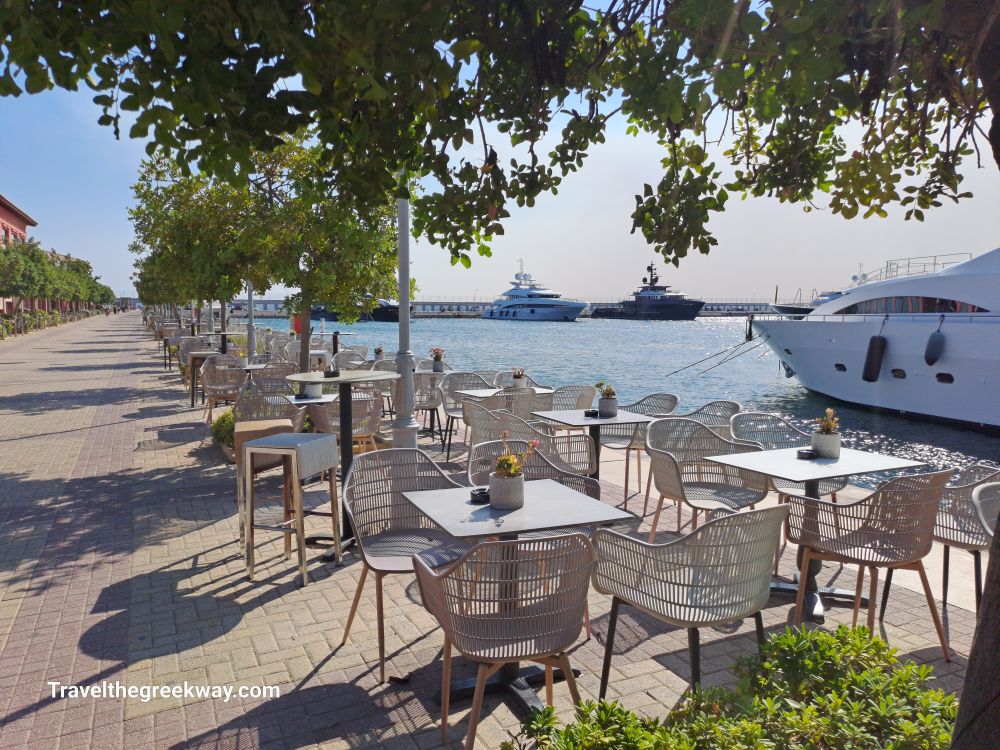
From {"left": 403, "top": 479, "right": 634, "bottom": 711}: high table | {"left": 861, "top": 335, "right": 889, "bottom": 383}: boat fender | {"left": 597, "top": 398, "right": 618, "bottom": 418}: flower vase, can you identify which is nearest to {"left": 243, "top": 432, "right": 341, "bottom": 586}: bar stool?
{"left": 403, "top": 479, "right": 634, "bottom": 711}: high table

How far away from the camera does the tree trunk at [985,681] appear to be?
154cm

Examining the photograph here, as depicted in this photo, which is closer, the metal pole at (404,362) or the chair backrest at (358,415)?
the metal pole at (404,362)

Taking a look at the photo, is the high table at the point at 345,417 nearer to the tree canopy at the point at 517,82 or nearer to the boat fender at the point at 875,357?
the tree canopy at the point at 517,82

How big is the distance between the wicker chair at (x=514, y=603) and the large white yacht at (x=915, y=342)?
659 inches

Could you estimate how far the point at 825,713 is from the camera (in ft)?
7.36

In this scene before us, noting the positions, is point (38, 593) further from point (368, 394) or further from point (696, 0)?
A: point (696, 0)

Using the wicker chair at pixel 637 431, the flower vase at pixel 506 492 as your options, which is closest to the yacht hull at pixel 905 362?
the wicker chair at pixel 637 431

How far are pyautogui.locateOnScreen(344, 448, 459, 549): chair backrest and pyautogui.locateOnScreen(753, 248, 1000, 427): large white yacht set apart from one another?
16.1m

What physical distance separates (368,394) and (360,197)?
5051 millimetres

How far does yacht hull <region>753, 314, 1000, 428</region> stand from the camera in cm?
1642

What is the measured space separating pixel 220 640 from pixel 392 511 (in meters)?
1.15

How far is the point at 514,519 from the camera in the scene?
3.36 m

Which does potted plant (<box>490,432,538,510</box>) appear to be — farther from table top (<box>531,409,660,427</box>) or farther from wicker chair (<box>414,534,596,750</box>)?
table top (<box>531,409,660,427</box>)

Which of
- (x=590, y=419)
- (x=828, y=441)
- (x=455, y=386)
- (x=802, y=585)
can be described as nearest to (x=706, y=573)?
(x=802, y=585)
